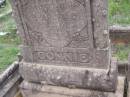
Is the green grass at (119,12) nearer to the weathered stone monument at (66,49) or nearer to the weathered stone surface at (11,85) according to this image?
the weathered stone monument at (66,49)

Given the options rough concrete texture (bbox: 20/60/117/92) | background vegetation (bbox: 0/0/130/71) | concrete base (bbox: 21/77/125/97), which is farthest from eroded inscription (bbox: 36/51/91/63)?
background vegetation (bbox: 0/0/130/71)

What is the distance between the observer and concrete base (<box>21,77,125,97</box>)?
2922mm

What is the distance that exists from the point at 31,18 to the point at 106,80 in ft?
4.12

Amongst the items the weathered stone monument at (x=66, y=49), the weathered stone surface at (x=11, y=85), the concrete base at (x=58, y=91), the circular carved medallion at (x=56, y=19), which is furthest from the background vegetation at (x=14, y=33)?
the circular carved medallion at (x=56, y=19)

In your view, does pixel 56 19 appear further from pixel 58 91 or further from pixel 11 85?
pixel 11 85

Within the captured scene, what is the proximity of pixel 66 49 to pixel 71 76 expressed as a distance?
0.37m

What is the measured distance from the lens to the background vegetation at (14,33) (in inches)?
163

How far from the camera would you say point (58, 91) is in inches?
122

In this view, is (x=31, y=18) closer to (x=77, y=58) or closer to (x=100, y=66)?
(x=77, y=58)

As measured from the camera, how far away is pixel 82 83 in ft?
9.75

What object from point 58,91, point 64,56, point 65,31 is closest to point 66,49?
point 64,56

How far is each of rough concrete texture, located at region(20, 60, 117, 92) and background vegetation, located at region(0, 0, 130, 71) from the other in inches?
43.0

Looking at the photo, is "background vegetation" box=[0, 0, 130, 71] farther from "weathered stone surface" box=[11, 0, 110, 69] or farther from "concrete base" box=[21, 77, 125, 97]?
"weathered stone surface" box=[11, 0, 110, 69]

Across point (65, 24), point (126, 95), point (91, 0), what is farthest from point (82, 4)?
point (126, 95)
